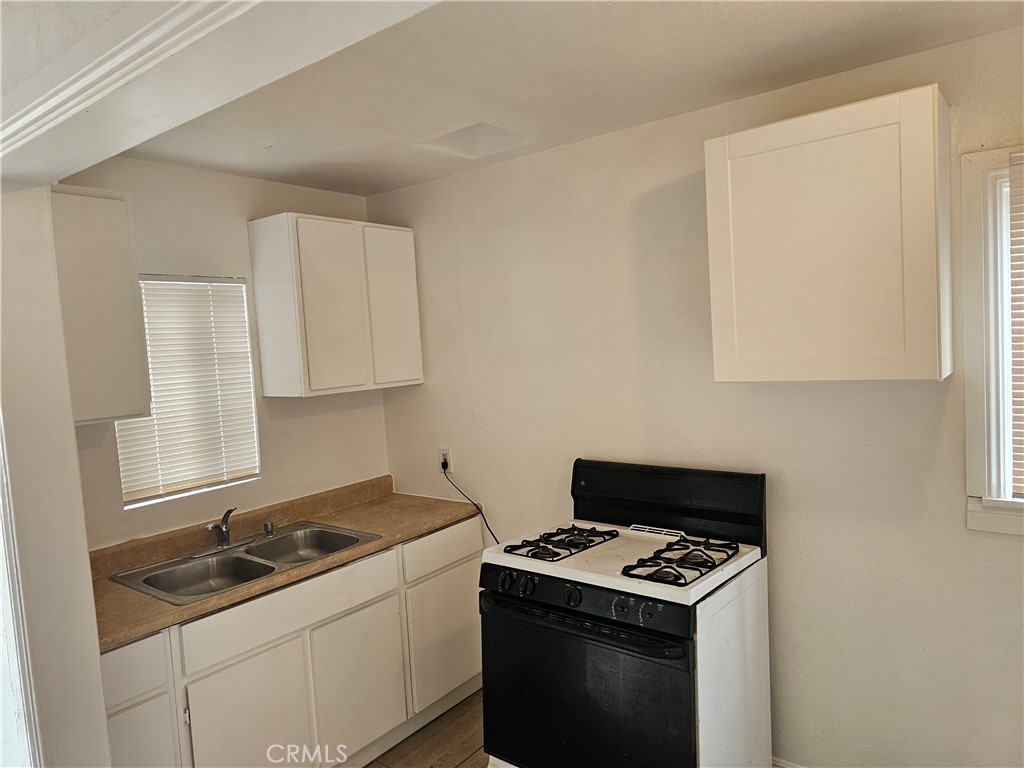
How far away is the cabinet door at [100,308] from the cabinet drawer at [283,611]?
2.55ft

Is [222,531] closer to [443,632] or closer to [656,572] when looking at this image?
[443,632]

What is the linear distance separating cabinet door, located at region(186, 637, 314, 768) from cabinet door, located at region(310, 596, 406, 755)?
0.28 feet

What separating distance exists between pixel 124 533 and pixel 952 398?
9.78 feet

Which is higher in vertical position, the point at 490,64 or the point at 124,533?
the point at 490,64

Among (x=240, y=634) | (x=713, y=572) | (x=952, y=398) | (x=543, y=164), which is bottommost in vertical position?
(x=240, y=634)

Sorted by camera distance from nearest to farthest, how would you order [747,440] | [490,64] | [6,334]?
1. [6,334]
2. [490,64]
3. [747,440]

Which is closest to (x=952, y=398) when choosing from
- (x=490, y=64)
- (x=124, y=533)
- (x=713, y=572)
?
(x=713, y=572)

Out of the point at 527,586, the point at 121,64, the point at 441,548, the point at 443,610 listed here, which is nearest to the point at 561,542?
the point at 527,586

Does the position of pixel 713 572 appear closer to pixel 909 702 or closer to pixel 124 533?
pixel 909 702

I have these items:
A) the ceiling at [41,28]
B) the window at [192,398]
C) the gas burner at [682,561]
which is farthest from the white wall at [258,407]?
the gas burner at [682,561]

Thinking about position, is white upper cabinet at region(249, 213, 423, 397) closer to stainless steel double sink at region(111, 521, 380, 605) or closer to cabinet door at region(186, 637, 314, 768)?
stainless steel double sink at region(111, 521, 380, 605)

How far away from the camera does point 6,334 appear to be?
163cm

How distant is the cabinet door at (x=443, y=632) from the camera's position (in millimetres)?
3004

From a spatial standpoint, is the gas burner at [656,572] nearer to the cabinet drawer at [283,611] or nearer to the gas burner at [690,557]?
the gas burner at [690,557]
